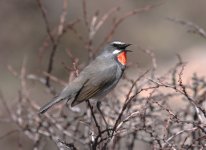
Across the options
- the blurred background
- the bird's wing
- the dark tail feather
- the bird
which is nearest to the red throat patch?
the bird

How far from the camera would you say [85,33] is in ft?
52.2

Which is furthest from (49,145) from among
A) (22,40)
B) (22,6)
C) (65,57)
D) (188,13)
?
(188,13)

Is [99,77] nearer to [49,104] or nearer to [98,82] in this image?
[98,82]

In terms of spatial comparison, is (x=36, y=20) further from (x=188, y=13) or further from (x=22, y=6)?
(x=188, y=13)

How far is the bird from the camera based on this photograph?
5188 mm

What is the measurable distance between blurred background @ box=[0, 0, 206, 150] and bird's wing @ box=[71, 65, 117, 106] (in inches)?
348

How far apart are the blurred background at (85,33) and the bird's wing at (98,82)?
8.83 metres

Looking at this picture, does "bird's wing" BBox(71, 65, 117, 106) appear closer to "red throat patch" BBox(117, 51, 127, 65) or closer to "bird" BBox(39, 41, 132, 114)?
"bird" BBox(39, 41, 132, 114)

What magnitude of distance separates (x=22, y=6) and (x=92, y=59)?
40.3 ft

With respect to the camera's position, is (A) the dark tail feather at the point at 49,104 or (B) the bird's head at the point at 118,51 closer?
(A) the dark tail feather at the point at 49,104

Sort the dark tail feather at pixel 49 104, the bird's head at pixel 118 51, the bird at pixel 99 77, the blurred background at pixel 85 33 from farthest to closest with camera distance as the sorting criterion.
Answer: the blurred background at pixel 85 33 → the bird's head at pixel 118 51 → the bird at pixel 99 77 → the dark tail feather at pixel 49 104

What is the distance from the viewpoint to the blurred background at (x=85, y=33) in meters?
15.6

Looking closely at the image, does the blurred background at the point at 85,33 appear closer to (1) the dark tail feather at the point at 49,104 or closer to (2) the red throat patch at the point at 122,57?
(2) the red throat patch at the point at 122,57

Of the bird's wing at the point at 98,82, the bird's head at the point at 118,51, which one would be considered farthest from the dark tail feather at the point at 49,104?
the bird's head at the point at 118,51
